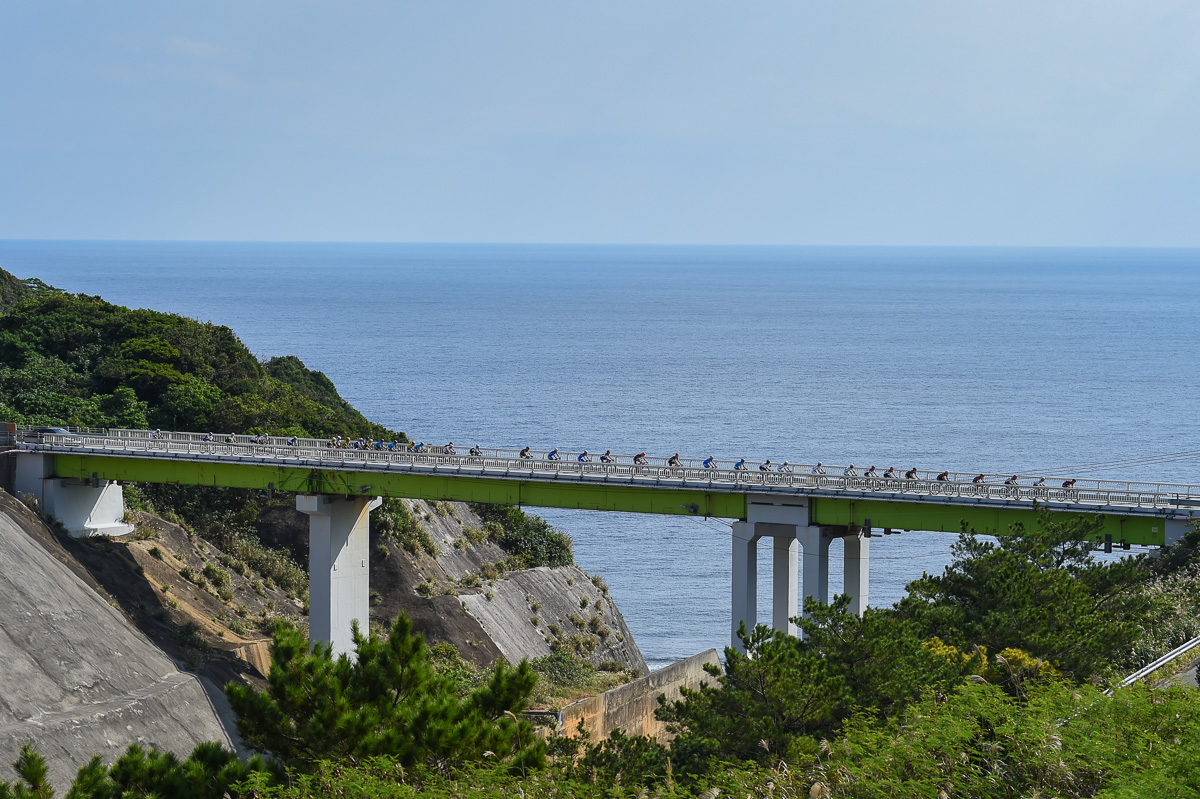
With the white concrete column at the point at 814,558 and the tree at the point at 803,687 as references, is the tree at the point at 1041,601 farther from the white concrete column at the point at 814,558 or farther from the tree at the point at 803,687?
the white concrete column at the point at 814,558

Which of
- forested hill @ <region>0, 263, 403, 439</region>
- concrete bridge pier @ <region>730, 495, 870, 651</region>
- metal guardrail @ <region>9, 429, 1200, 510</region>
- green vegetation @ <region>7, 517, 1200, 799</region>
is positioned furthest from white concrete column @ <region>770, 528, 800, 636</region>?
forested hill @ <region>0, 263, 403, 439</region>

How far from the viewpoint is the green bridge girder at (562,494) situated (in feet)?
167

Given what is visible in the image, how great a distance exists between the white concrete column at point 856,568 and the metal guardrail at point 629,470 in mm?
2724

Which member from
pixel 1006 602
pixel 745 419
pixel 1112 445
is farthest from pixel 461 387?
pixel 1006 602

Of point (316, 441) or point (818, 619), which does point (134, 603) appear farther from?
point (818, 619)

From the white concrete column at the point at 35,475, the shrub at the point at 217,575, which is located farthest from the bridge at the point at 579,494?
the shrub at the point at 217,575

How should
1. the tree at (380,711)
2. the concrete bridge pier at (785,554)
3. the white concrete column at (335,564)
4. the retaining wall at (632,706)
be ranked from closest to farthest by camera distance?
1. the tree at (380,711)
2. the retaining wall at (632,706)
3. the concrete bridge pier at (785,554)
4. the white concrete column at (335,564)

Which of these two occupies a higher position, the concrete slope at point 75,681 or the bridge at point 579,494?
the bridge at point 579,494

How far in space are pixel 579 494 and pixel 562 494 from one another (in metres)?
0.75

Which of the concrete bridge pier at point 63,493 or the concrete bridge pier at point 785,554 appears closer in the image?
the concrete bridge pier at point 785,554

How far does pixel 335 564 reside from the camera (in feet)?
201

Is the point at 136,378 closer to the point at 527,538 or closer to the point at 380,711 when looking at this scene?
the point at 527,538

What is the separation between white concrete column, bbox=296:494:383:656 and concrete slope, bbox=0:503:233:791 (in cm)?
968

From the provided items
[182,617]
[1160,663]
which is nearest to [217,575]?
[182,617]
